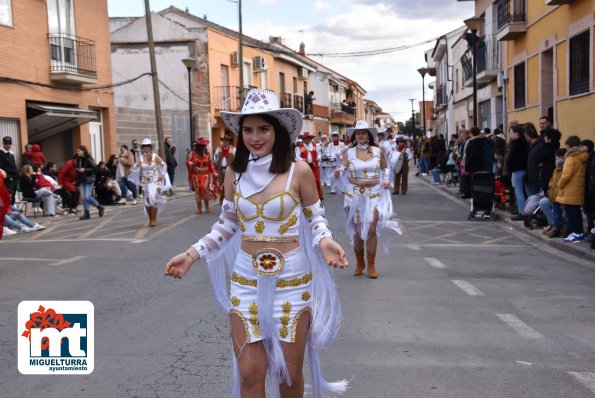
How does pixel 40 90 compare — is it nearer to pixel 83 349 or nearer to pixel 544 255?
pixel 544 255

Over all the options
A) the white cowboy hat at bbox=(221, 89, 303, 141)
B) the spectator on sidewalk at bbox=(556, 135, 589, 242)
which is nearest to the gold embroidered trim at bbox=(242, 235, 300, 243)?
the white cowboy hat at bbox=(221, 89, 303, 141)

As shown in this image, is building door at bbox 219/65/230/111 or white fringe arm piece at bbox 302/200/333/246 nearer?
white fringe arm piece at bbox 302/200/333/246

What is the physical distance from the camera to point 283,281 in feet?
11.9

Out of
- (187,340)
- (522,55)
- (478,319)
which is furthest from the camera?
(522,55)

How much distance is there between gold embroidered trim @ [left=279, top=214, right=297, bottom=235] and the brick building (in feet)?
58.5

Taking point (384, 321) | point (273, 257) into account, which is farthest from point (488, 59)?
point (273, 257)

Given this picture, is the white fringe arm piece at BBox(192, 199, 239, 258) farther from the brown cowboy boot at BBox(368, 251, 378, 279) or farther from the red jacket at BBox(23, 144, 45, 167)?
the red jacket at BBox(23, 144, 45, 167)

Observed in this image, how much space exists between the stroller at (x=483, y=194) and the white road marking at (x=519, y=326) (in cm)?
856

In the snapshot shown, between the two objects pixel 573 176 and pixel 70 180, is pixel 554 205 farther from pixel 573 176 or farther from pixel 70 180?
pixel 70 180

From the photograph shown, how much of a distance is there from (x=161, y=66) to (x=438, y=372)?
111 feet

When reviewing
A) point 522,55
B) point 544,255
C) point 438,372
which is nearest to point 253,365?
point 438,372

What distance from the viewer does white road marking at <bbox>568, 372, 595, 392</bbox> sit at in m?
4.72

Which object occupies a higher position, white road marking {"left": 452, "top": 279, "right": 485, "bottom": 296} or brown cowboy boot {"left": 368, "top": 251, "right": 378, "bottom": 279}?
brown cowboy boot {"left": 368, "top": 251, "right": 378, "bottom": 279}

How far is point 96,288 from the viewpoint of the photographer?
8273 mm
